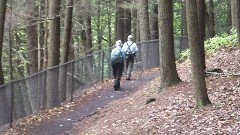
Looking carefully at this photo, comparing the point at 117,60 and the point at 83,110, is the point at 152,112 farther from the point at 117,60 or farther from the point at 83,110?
the point at 117,60

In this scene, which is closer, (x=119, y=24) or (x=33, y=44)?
(x=33, y=44)

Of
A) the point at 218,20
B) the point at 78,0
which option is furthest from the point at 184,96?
the point at 218,20

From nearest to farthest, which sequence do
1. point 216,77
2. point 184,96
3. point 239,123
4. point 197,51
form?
point 239,123, point 197,51, point 184,96, point 216,77

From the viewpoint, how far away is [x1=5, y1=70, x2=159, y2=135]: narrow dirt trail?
12.9 meters

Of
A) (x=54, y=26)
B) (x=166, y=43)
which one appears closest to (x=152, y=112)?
(x=166, y=43)

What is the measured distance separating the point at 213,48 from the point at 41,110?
928cm

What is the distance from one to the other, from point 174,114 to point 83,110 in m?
5.18

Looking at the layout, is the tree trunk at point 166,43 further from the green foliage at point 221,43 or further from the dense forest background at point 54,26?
the green foliage at point 221,43

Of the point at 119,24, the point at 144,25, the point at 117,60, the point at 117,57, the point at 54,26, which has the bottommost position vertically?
the point at 117,60

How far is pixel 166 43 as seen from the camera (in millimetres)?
13312

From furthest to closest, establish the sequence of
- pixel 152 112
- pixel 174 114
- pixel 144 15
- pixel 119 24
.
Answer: pixel 119 24 → pixel 144 15 → pixel 152 112 → pixel 174 114

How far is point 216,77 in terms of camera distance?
13094mm

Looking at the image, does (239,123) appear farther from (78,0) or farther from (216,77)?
(78,0)

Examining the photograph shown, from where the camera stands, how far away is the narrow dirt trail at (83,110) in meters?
12.9
